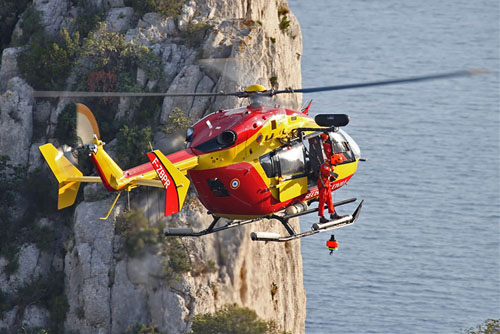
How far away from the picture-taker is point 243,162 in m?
30.2

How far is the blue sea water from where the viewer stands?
Result: 306 ft

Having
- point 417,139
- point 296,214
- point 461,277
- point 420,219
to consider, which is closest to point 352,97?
point 417,139

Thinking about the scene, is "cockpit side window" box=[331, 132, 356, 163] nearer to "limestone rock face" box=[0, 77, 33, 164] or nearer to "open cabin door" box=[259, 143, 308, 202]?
"open cabin door" box=[259, 143, 308, 202]

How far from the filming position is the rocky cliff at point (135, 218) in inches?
1834

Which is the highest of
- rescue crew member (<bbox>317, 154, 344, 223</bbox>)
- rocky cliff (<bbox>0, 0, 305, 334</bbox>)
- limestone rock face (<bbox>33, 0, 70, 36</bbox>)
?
rescue crew member (<bbox>317, 154, 344, 223</bbox>)

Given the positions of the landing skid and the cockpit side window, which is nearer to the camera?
the landing skid

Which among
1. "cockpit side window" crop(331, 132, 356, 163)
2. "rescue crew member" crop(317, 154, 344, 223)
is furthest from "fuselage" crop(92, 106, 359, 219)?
"cockpit side window" crop(331, 132, 356, 163)

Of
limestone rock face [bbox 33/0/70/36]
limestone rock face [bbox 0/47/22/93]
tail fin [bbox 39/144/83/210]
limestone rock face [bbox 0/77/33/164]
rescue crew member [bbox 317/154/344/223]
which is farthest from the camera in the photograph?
limestone rock face [bbox 33/0/70/36]

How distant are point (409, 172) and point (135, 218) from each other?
2908 inches

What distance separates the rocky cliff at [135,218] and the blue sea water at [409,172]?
39.8m

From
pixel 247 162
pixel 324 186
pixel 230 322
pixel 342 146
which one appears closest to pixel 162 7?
pixel 230 322

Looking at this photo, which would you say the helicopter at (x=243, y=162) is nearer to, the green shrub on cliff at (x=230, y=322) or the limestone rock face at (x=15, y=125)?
the green shrub on cliff at (x=230, y=322)

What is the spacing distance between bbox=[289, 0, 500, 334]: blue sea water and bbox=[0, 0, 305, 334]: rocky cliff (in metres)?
39.8

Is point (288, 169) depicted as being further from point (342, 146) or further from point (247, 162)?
point (342, 146)
